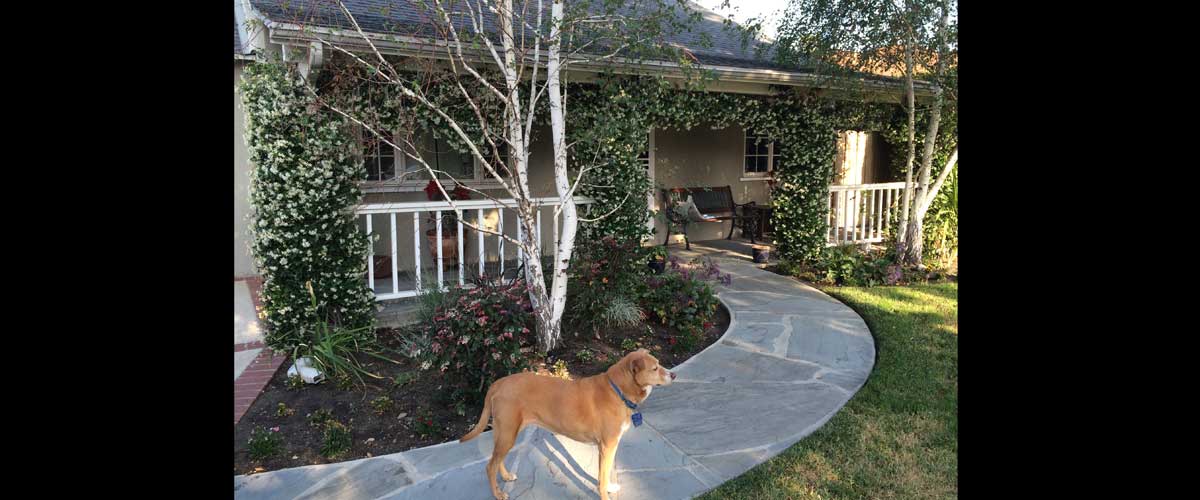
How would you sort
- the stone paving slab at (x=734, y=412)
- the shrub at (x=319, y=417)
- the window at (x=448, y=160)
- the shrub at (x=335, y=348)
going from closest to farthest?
1. the stone paving slab at (x=734, y=412)
2. the shrub at (x=319, y=417)
3. the shrub at (x=335, y=348)
4. the window at (x=448, y=160)

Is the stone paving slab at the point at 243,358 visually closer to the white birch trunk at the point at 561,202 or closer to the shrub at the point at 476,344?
the shrub at the point at 476,344

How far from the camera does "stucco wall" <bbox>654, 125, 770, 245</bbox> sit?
11.0 meters

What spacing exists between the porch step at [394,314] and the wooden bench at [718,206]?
5.03m

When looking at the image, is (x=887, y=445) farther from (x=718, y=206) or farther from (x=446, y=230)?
(x=718, y=206)

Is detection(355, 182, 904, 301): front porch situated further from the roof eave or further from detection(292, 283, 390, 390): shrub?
the roof eave

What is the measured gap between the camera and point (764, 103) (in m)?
8.45

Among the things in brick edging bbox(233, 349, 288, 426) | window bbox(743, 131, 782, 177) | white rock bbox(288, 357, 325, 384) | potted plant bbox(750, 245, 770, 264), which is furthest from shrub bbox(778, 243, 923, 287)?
brick edging bbox(233, 349, 288, 426)

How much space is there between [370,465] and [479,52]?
→ 3.45 meters

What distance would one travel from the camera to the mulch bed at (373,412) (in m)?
3.78

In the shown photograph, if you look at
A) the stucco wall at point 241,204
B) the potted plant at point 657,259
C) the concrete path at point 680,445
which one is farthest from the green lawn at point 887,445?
the stucco wall at point 241,204

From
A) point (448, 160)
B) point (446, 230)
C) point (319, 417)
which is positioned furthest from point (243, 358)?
point (448, 160)
